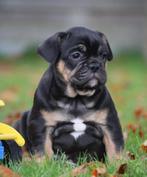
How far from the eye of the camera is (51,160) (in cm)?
491

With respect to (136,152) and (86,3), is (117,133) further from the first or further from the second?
(86,3)

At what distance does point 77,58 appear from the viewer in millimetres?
5160

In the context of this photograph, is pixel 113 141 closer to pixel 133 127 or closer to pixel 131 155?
pixel 131 155

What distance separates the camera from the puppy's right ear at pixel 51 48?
5.18 metres

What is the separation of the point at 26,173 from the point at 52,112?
2.46ft

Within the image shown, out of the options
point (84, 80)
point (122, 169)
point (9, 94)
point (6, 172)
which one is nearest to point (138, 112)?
point (84, 80)

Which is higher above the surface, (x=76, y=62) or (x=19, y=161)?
(x=76, y=62)

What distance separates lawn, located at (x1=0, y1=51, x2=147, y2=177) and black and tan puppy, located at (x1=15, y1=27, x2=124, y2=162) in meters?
0.28

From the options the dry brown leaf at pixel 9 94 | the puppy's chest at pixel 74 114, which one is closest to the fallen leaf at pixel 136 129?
the puppy's chest at pixel 74 114

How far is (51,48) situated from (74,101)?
47cm

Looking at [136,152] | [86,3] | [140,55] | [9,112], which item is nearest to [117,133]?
[136,152]

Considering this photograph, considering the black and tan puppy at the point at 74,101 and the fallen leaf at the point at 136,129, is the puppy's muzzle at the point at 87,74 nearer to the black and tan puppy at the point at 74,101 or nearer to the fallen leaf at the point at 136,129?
the black and tan puppy at the point at 74,101

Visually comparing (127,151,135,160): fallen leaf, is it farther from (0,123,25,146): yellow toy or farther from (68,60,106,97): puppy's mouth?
(0,123,25,146): yellow toy

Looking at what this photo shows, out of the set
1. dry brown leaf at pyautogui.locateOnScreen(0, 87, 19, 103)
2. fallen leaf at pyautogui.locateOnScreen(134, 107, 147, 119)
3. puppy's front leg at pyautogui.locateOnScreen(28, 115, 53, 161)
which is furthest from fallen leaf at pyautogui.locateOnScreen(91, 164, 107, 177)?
dry brown leaf at pyautogui.locateOnScreen(0, 87, 19, 103)
